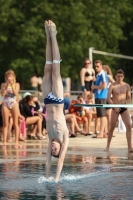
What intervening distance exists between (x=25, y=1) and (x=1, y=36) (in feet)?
10.8

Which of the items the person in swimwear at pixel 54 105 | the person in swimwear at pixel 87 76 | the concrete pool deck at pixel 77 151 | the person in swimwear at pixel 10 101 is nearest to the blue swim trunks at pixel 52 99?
the person in swimwear at pixel 54 105

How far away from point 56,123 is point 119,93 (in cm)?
627

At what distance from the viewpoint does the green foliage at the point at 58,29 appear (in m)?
57.3

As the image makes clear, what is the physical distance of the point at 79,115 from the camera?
25438 mm

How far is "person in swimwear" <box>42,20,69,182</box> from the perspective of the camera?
1277cm

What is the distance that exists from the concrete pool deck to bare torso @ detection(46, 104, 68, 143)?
3452mm

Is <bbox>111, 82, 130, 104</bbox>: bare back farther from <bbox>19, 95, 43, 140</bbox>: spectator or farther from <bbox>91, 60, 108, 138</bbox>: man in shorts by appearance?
<bbox>19, 95, 43, 140</bbox>: spectator

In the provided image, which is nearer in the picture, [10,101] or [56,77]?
[56,77]

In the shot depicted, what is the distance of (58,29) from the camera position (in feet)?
190

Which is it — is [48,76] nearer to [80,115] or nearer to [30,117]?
[30,117]

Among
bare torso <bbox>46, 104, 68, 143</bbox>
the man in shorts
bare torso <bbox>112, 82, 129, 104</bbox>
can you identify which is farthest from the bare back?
bare torso <bbox>46, 104, 68, 143</bbox>

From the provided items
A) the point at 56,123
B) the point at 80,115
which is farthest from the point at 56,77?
the point at 80,115

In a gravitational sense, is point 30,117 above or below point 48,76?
below

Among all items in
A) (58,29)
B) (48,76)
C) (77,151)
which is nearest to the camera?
(48,76)
